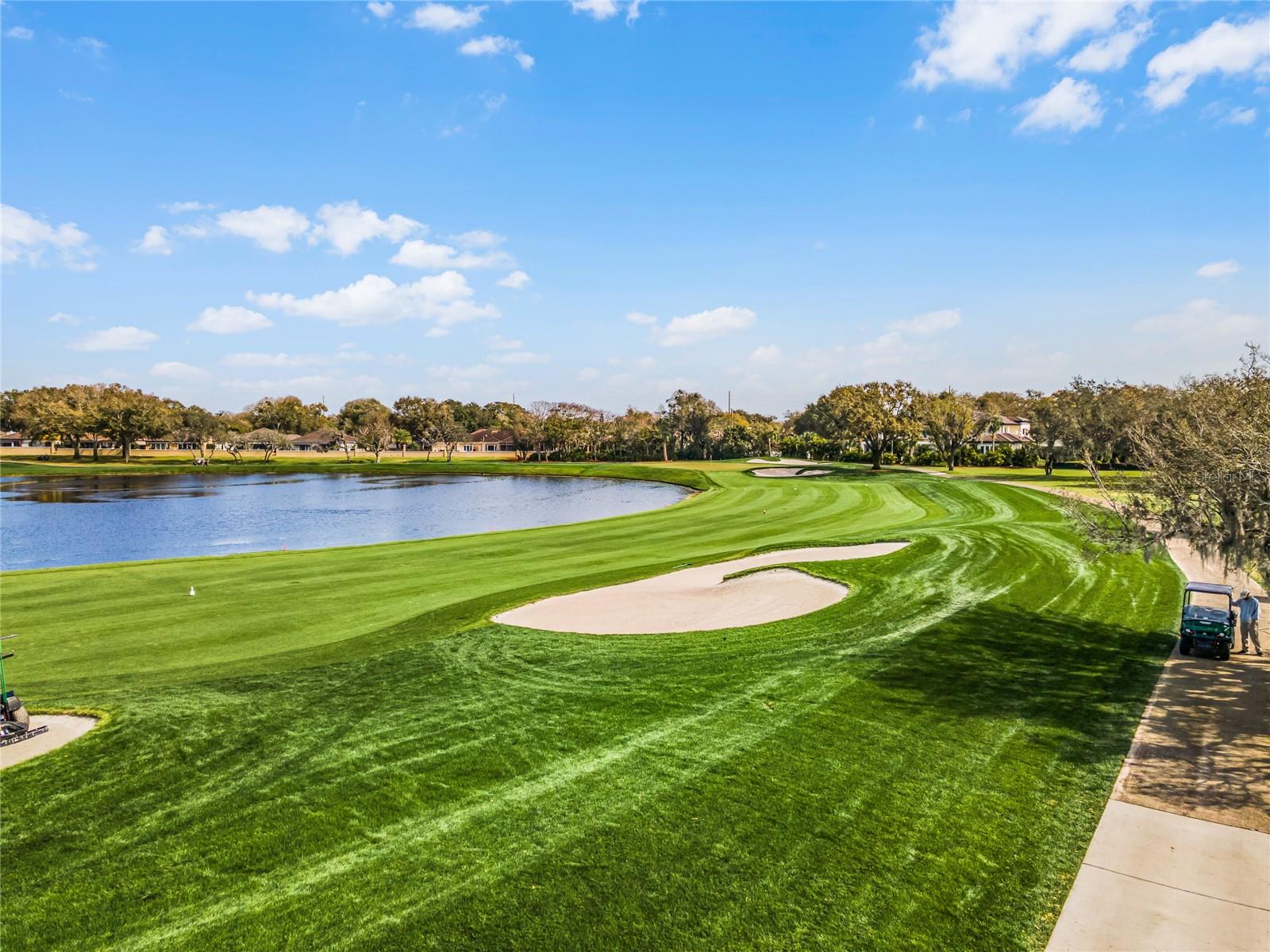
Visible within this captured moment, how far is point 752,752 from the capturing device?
912 cm

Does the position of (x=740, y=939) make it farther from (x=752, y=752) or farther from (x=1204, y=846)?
(x=1204, y=846)

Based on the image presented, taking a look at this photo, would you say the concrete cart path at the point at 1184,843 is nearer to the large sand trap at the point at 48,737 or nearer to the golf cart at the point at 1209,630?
the golf cart at the point at 1209,630

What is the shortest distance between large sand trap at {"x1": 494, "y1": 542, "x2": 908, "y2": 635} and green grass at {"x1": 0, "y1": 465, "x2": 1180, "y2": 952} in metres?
1.17

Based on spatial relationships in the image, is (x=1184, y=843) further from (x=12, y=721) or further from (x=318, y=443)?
(x=318, y=443)

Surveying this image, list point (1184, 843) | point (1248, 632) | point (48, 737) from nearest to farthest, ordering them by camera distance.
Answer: point (1184, 843) < point (48, 737) < point (1248, 632)

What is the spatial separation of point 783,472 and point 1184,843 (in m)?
71.9

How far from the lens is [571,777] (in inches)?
333

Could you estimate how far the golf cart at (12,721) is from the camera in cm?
947

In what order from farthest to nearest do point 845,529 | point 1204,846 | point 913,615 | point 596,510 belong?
point 596,510
point 845,529
point 913,615
point 1204,846

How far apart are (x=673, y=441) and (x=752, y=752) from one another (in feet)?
369

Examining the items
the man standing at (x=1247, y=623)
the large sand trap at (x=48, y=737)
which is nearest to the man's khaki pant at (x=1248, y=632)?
the man standing at (x=1247, y=623)

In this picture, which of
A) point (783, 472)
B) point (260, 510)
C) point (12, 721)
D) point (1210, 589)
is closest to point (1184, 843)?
point (1210, 589)

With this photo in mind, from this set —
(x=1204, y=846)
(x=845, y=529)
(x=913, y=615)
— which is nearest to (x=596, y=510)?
(x=845, y=529)

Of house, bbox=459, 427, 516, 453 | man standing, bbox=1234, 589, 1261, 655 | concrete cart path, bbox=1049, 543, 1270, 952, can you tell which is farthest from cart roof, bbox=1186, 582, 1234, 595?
house, bbox=459, 427, 516, 453
